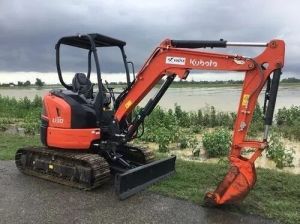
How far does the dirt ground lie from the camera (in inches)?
245

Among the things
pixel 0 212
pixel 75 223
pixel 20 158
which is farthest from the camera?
pixel 20 158

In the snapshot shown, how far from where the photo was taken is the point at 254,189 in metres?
7.50

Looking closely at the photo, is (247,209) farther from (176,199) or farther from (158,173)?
(158,173)

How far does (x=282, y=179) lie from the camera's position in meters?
8.10

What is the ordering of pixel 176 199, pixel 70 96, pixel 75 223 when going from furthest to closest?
pixel 70 96 → pixel 176 199 → pixel 75 223

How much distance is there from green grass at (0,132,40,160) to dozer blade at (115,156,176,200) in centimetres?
393

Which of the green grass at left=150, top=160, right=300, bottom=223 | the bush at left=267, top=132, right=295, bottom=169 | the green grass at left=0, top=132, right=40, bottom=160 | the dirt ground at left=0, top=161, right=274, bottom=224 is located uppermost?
the bush at left=267, top=132, right=295, bottom=169

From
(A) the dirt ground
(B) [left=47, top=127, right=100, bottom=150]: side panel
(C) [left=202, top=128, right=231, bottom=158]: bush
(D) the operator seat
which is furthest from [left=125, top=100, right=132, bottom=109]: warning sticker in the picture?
(C) [left=202, top=128, right=231, bottom=158]: bush

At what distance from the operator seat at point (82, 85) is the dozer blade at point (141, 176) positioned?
175 cm

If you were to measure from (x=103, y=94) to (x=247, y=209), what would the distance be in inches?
125

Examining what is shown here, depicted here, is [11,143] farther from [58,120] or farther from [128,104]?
[128,104]

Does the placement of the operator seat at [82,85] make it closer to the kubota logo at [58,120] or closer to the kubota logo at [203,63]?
the kubota logo at [58,120]

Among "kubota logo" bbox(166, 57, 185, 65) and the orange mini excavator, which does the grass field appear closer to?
the orange mini excavator

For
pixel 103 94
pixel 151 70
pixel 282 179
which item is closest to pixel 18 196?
pixel 103 94
